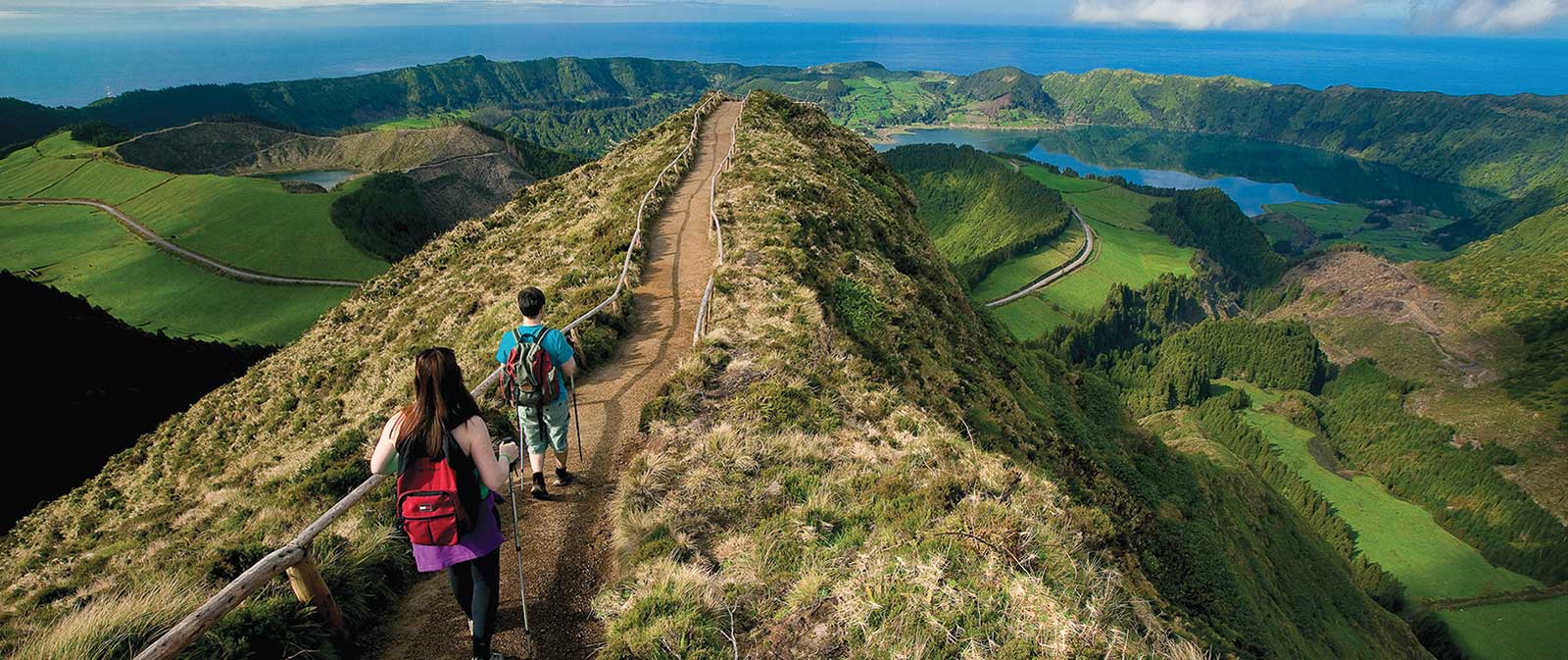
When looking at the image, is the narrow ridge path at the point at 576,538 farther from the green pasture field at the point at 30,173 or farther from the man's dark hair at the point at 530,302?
the green pasture field at the point at 30,173

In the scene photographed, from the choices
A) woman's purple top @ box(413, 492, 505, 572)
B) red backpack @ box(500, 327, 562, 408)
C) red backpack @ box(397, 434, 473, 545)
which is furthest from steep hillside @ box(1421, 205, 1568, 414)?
red backpack @ box(397, 434, 473, 545)

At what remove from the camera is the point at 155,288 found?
233ft

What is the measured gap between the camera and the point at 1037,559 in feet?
26.3

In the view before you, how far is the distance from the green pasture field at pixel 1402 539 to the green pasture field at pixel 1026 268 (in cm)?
6492

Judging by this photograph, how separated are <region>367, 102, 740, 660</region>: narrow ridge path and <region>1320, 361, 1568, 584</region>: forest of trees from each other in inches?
5771

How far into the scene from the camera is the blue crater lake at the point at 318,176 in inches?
6112

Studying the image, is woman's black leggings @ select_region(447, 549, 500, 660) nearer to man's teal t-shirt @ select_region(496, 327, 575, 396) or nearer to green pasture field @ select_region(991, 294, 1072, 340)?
man's teal t-shirt @ select_region(496, 327, 575, 396)

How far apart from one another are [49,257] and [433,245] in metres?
84.2

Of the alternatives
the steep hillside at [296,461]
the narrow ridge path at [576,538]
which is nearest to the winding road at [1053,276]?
the steep hillside at [296,461]

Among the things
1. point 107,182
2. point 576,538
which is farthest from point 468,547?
point 107,182

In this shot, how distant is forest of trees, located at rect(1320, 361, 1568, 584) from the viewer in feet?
322

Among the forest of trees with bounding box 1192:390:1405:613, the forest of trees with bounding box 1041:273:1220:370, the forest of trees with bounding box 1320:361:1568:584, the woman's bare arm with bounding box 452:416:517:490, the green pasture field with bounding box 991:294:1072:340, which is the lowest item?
the forest of trees with bounding box 1320:361:1568:584

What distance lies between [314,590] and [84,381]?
6157cm

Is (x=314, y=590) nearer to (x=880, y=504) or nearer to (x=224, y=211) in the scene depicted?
(x=880, y=504)
